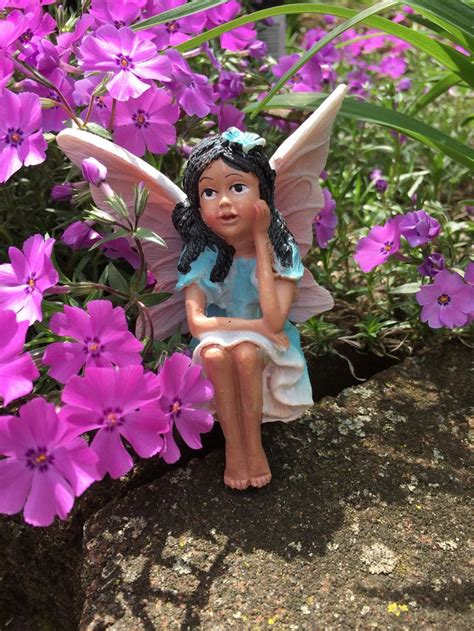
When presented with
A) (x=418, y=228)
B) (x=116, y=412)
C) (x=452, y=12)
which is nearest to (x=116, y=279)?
(x=116, y=412)

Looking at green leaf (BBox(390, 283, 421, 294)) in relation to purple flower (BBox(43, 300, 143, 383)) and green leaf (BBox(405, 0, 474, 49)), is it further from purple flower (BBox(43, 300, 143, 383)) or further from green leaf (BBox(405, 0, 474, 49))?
purple flower (BBox(43, 300, 143, 383))

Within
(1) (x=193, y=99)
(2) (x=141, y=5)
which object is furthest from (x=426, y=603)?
(2) (x=141, y=5)

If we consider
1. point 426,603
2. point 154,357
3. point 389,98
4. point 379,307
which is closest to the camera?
point 426,603

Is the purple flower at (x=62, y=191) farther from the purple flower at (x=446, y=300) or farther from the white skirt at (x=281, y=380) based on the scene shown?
the purple flower at (x=446, y=300)

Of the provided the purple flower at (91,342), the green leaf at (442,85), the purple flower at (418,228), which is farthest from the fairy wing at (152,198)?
the green leaf at (442,85)

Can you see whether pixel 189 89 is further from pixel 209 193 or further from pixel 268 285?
pixel 268 285

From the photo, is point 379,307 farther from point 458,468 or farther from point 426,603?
point 426,603
